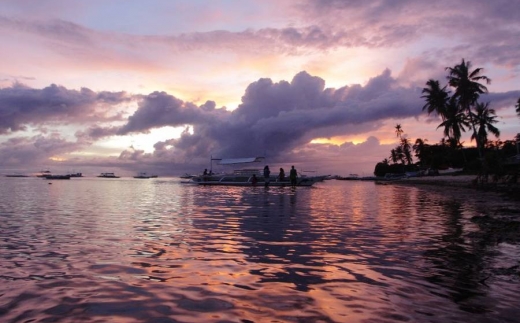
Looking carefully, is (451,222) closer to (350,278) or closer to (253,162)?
(350,278)

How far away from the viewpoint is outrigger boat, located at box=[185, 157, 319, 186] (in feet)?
176

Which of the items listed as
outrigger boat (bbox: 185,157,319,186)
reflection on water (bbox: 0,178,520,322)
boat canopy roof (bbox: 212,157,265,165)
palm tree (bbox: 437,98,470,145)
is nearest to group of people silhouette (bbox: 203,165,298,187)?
outrigger boat (bbox: 185,157,319,186)

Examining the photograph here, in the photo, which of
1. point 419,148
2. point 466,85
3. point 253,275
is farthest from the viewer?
point 419,148

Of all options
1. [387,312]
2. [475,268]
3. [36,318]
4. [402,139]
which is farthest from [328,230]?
[402,139]

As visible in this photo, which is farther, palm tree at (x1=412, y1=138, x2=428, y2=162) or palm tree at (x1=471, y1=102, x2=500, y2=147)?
palm tree at (x1=412, y1=138, x2=428, y2=162)

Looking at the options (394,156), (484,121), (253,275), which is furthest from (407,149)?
(253,275)

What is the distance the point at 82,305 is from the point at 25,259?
3869 millimetres

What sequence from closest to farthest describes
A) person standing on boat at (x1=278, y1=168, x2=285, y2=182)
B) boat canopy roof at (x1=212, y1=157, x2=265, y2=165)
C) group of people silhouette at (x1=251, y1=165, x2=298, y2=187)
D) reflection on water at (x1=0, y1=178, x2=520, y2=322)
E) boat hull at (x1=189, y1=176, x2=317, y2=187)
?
reflection on water at (x1=0, y1=178, x2=520, y2=322)
group of people silhouette at (x1=251, y1=165, x2=298, y2=187)
boat hull at (x1=189, y1=176, x2=317, y2=187)
person standing on boat at (x1=278, y1=168, x2=285, y2=182)
boat canopy roof at (x1=212, y1=157, x2=265, y2=165)

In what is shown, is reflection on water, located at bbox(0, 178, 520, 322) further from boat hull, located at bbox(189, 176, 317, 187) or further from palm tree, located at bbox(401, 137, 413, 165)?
palm tree, located at bbox(401, 137, 413, 165)

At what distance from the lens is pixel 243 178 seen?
55750 mm

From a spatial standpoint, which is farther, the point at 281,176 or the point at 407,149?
the point at 407,149

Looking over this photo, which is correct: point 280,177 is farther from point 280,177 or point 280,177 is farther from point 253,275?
point 253,275

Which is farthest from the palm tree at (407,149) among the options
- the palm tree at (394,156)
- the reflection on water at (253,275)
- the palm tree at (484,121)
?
the reflection on water at (253,275)

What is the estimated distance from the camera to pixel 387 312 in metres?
5.43
